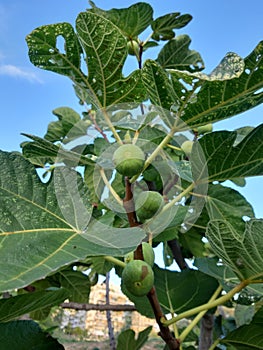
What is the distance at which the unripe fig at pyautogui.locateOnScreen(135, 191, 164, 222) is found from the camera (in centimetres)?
67

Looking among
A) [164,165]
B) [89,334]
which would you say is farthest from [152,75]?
[89,334]

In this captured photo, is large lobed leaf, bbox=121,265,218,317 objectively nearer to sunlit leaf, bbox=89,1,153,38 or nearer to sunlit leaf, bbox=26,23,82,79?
sunlit leaf, bbox=26,23,82,79

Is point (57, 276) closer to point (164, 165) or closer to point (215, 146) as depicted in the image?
point (164, 165)

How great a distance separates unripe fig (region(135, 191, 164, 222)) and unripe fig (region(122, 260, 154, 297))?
81 millimetres

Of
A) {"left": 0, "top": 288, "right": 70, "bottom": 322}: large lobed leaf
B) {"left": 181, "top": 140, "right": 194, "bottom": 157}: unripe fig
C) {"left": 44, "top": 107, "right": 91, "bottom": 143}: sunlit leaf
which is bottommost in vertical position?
{"left": 0, "top": 288, "right": 70, "bottom": 322}: large lobed leaf

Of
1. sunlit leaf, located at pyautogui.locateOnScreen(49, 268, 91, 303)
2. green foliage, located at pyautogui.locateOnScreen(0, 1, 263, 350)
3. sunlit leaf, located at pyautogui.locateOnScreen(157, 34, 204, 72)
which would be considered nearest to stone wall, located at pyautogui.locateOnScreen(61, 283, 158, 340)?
sunlit leaf, located at pyautogui.locateOnScreen(49, 268, 91, 303)

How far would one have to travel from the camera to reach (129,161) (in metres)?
0.62

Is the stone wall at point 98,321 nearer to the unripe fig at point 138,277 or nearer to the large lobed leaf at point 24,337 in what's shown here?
the large lobed leaf at point 24,337

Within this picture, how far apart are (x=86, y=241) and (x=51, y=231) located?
2.6 inches

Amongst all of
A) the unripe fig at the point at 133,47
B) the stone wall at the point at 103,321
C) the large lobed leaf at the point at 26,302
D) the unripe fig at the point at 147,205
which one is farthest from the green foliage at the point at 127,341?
the stone wall at the point at 103,321

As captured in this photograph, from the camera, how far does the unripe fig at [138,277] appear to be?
605mm

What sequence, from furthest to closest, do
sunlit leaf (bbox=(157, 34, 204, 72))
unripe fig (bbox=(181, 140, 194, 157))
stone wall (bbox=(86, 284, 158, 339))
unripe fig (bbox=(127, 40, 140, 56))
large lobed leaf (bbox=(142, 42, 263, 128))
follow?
stone wall (bbox=(86, 284, 158, 339)) → sunlit leaf (bbox=(157, 34, 204, 72)) → unripe fig (bbox=(127, 40, 140, 56)) → unripe fig (bbox=(181, 140, 194, 157)) → large lobed leaf (bbox=(142, 42, 263, 128))

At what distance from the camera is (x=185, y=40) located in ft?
4.51

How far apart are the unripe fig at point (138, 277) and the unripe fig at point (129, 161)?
0.42ft
